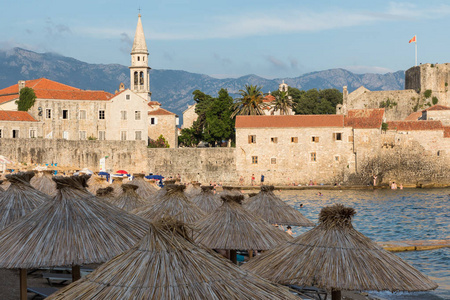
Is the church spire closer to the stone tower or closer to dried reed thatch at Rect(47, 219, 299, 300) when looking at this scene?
the stone tower

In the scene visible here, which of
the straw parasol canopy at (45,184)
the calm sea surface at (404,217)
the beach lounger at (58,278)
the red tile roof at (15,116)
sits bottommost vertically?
the calm sea surface at (404,217)

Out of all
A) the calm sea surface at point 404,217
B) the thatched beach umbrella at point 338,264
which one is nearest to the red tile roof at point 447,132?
the calm sea surface at point 404,217

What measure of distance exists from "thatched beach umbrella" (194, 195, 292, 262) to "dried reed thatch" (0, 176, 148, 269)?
3.78 metres

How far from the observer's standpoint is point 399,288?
9234 millimetres

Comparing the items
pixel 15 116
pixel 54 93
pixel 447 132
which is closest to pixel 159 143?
pixel 54 93

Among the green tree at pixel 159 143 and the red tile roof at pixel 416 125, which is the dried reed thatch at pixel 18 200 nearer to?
the green tree at pixel 159 143

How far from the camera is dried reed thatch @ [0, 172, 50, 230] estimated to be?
13.9m

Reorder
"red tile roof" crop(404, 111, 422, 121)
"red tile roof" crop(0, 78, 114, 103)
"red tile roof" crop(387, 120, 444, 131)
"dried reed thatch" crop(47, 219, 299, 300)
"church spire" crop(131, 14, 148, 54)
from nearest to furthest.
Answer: "dried reed thatch" crop(47, 219, 299, 300) < "red tile roof" crop(387, 120, 444, 131) < "red tile roof" crop(0, 78, 114, 103) < "church spire" crop(131, 14, 148, 54) < "red tile roof" crop(404, 111, 422, 121)

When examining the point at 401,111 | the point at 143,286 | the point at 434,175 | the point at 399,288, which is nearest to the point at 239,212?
the point at 399,288

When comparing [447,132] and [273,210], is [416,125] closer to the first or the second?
[447,132]

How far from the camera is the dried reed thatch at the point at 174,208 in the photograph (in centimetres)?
1767

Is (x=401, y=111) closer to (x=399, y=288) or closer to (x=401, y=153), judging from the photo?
(x=401, y=153)

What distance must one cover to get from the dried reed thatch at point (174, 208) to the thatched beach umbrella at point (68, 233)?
20.9 ft

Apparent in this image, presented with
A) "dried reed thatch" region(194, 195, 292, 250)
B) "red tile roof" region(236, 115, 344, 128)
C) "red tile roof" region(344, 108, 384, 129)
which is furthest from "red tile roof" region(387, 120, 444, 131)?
"dried reed thatch" region(194, 195, 292, 250)
